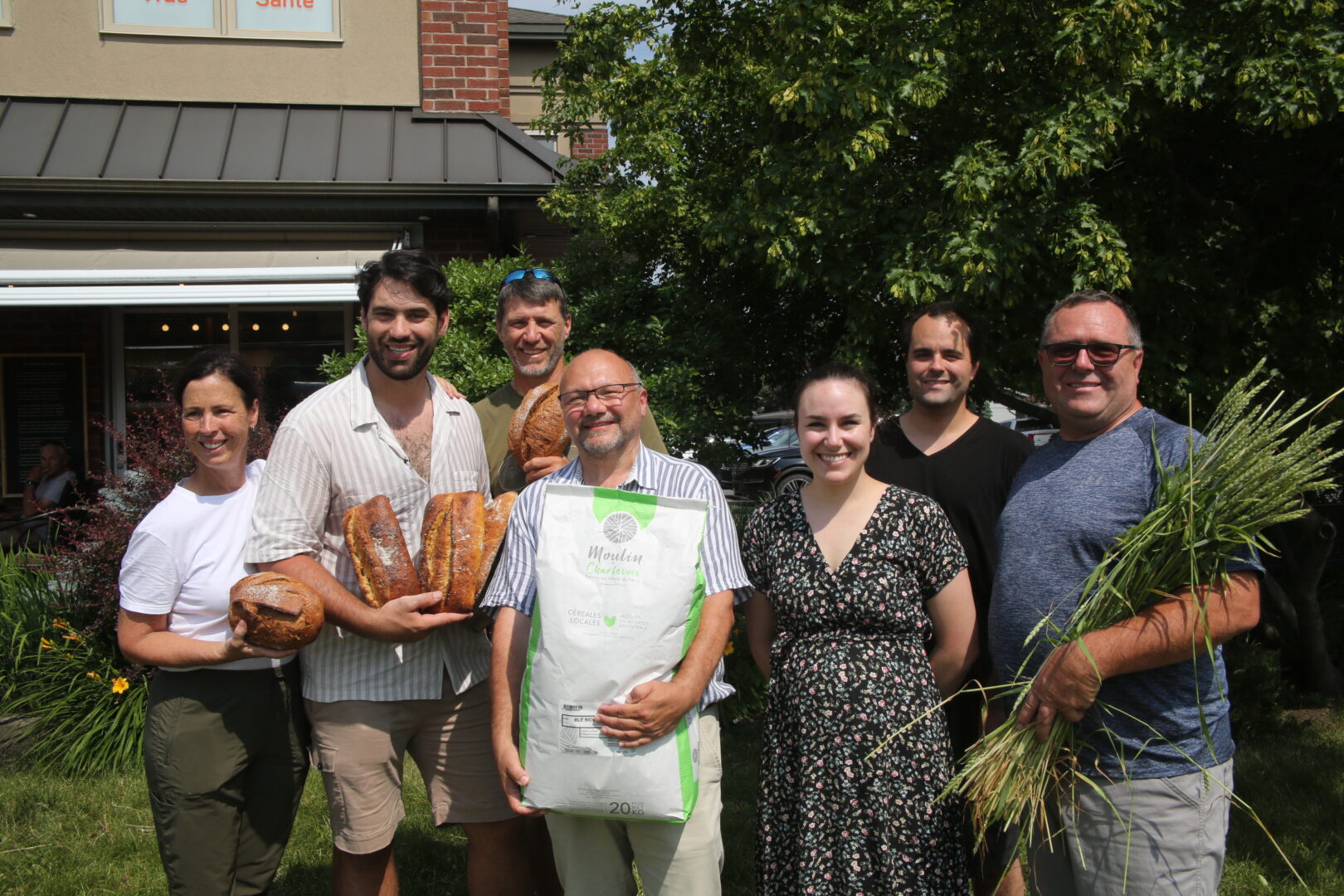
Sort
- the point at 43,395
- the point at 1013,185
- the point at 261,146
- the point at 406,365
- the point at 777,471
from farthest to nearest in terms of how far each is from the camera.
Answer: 1. the point at 777,471
2. the point at 43,395
3. the point at 261,146
4. the point at 1013,185
5. the point at 406,365

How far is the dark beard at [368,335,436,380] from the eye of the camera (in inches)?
112

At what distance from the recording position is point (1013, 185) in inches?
184

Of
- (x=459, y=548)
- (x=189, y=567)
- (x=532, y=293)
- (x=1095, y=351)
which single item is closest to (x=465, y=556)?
(x=459, y=548)

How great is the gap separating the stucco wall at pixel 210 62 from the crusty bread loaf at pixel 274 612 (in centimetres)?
666

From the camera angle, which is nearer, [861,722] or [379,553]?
[861,722]

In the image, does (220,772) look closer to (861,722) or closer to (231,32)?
(861,722)

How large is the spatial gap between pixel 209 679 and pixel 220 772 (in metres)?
0.27

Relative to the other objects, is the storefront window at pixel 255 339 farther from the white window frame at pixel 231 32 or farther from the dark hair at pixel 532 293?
the dark hair at pixel 532 293

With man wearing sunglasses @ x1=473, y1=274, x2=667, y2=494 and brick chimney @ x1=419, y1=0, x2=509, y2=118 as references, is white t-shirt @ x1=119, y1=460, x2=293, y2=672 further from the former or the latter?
brick chimney @ x1=419, y1=0, x2=509, y2=118

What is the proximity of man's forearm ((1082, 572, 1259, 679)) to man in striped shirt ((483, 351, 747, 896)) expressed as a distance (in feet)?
3.06

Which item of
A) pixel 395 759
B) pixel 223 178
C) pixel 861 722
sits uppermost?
pixel 223 178

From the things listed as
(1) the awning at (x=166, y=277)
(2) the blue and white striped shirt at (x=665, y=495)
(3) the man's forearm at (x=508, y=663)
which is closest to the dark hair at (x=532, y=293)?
(2) the blue and white striped shirt at (x=665, y=495)

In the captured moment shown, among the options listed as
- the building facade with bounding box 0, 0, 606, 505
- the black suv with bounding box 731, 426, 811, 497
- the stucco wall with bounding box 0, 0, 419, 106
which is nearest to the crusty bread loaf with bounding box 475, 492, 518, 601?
the building facade with bounding box 0, 0, 606, 505

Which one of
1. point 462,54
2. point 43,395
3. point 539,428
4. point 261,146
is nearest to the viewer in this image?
point 539,428
